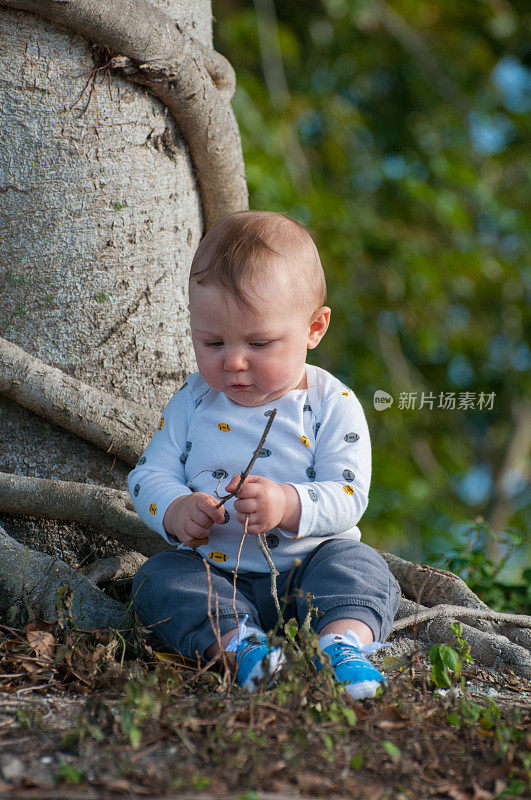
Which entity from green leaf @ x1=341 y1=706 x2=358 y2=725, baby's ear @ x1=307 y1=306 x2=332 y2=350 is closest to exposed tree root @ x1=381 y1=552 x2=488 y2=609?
baby's ear @ x1=307 y1=306 x2=332 y2=350

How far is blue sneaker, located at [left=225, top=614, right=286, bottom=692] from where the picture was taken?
1.81m

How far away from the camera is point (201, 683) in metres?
1.92

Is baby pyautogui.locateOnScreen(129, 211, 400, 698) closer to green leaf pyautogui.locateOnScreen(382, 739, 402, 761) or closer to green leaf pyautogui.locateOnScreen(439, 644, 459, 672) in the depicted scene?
green leaf pyautogui.locateOnScreen(439, 644, 459, 672)

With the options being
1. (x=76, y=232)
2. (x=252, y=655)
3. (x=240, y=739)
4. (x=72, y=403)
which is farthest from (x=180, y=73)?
(x=240, y=739)

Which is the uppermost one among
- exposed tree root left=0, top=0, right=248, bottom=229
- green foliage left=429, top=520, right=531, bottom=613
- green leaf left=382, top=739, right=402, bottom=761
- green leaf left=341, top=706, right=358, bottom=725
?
exposed tree root left=0, top=0, right=248, bottom=229

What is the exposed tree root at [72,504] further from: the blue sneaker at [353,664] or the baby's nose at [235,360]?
the blue sneaker at [353,664]

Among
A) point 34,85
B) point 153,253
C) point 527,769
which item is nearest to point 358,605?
point 527,769

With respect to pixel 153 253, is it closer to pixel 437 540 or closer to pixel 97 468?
pixel 97 468

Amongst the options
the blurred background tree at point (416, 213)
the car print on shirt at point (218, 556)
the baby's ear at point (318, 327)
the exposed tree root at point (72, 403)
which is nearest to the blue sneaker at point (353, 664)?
the car print on shirt at point (218, 556)

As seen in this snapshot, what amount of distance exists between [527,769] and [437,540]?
552 cm

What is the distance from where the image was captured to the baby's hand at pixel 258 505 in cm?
204

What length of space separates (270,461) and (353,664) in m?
0.62

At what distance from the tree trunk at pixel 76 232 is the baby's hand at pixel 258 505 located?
786mm

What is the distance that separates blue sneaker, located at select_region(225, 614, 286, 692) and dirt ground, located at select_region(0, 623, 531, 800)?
0.04 m
